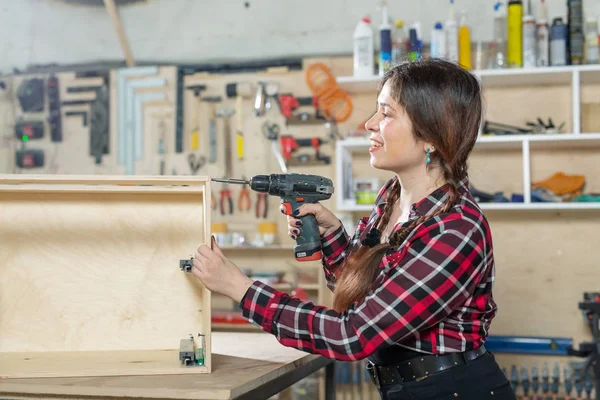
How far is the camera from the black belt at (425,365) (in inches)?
62.3

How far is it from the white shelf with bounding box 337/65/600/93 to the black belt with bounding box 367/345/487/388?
2142 mm

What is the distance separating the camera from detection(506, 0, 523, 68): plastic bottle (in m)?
3.71

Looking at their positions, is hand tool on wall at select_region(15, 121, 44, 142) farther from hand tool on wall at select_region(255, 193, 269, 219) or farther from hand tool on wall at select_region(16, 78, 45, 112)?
hand tool on wall at select_region(255, 193, 269, 219)

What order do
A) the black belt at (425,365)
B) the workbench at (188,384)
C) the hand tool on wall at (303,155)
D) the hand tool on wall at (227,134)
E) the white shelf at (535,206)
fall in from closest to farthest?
the workbench at (188,384), the black belt at (425,365), the white shelf at (535,206), the hand tool on wall at (303,155), the hand tool on wall at (227,134)

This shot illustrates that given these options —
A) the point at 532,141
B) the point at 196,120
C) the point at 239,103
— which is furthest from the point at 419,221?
the point at 196,120

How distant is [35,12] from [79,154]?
1046 millimetres

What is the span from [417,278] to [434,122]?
403mm

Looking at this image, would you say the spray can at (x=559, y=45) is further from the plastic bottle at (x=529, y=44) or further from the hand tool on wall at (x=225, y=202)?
the hand tool on wall at (x=225, y=202)

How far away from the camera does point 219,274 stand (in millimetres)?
1644

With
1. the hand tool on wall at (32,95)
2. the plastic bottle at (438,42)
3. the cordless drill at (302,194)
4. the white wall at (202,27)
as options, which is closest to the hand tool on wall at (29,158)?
the hand tool on wall at (32,95)

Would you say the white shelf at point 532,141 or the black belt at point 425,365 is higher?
the white shelf at point 532,141

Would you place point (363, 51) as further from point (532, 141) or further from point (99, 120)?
point (99, 120)

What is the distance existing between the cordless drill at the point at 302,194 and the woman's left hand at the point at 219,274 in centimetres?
29

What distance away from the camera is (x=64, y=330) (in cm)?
189
